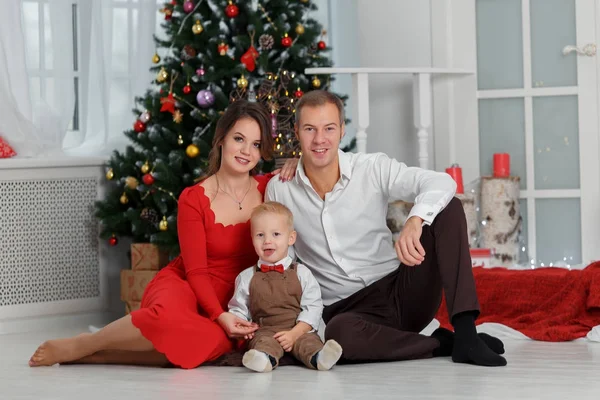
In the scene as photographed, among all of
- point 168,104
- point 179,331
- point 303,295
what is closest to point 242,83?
point 168,104

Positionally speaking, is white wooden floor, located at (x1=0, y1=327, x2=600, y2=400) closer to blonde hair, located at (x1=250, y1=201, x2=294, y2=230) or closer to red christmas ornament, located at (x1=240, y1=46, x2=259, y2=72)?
blonde hair, located at (x1=250, y1=201, x2=294, y2=230)

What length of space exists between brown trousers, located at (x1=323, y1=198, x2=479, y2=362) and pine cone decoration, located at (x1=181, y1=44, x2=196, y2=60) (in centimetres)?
142

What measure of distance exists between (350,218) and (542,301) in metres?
0.99

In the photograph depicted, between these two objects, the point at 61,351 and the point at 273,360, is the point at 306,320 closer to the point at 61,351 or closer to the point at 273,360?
the point at 273,360

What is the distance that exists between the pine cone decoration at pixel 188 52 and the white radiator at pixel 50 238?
0.71m

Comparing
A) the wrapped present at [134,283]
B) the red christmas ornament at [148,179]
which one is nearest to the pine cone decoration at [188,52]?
the red christmas ornament at [148,179]

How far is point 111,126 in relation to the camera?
15.2 ft

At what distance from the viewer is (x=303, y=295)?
2.90 metres

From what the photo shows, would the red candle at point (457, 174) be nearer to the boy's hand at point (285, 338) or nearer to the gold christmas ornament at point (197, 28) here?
the gold christmas ornament at point (197, 28)

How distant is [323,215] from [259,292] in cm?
29

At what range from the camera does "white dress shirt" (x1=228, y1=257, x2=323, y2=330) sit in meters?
2.88

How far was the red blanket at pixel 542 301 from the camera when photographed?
338 centimetres

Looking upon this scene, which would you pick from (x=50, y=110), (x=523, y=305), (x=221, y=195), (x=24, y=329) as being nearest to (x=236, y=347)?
(x=221, y=195)

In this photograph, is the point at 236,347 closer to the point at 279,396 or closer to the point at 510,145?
the point at 279,396
